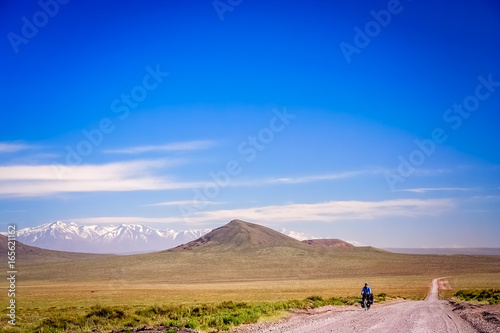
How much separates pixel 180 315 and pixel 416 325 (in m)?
12.5

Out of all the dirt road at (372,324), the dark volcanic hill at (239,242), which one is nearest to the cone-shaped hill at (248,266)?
the dark volcanic hill at (239,242)

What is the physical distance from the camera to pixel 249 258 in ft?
477

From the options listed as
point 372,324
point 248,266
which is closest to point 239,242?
point 248,266

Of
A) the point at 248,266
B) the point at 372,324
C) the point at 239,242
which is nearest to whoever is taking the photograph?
the point at 372,324

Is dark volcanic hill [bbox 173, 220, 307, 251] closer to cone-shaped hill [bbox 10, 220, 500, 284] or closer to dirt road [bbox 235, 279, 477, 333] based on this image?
cone-shaped hill [bbox 10, 220, 500, 284]

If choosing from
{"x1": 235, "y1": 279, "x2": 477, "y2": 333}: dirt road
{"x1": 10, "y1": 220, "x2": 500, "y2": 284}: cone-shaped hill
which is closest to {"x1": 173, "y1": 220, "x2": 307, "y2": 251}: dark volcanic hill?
{"x1": 10, "y1": 220, "x2": 500, "y2": 284}: cone-shaped hill

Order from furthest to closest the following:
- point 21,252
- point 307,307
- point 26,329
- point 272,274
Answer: point 21,252, point 272,274, point 307,307, point 26,329

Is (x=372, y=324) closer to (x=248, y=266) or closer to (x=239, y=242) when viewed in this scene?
(x=248, y=266)

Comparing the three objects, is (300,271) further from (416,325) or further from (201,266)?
(416,325)

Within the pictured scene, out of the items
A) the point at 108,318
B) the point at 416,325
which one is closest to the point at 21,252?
the point at 108,318

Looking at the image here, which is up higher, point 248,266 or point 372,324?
point 372,324

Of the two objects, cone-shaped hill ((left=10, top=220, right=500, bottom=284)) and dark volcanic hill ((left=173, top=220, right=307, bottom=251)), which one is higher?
dark volcanic hill ((left=173, top=220, right=307, bottom=251))

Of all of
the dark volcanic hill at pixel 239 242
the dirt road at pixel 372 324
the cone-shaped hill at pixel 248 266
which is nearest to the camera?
the dirt road at pixel 372 324

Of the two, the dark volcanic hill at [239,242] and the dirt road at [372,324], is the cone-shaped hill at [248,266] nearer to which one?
the dark volcanic hill at [239,242]
